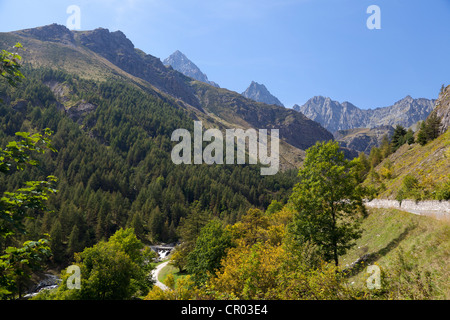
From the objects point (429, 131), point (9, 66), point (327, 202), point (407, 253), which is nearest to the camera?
point (9, 66)

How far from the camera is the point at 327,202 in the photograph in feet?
71.7

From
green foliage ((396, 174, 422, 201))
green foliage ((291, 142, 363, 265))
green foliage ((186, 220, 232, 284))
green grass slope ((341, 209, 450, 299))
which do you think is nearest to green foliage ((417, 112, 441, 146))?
green foliage ((396, 174, 422, 201))

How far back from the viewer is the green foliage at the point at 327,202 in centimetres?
2006

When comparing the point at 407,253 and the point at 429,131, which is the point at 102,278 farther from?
the point at 429,131

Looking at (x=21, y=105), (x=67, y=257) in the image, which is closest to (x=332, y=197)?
(x=67, y=257)

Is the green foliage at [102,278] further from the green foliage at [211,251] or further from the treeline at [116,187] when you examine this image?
the treeline at [116,187]

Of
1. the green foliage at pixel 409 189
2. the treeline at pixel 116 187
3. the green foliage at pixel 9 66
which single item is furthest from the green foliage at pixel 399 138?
the green foliage at pixel 9 66

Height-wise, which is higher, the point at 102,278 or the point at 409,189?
the point at 409,189

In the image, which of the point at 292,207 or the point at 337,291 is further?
the point at 292,207

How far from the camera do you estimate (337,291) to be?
10.5 m

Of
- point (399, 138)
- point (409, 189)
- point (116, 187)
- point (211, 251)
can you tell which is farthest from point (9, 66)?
point (116, 187)

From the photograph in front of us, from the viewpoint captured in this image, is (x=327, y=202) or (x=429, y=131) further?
(x=429, y=131)
